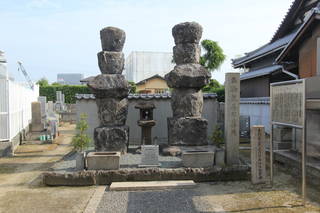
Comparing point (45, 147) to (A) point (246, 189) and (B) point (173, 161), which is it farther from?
(A) point (246, 189)

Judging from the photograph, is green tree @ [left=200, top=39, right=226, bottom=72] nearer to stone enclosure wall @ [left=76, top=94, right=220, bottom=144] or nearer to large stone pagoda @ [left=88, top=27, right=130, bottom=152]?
stone enclosure wall @ [left=76, top=94, right=220, bottom=144]

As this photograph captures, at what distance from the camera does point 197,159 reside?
23.7ft

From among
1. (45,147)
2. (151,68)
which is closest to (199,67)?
(45,147)

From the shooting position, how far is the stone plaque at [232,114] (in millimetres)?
7520

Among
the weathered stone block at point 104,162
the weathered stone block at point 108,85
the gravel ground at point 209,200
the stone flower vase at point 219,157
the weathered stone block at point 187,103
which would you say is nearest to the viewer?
the gravel ground at point 209,200

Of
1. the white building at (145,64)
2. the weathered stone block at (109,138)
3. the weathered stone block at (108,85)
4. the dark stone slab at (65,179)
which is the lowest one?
the dark stone slab at (65,179)

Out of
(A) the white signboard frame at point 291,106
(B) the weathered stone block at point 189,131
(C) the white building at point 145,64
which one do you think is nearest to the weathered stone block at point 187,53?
(B) the weathered stone block at point 189,131

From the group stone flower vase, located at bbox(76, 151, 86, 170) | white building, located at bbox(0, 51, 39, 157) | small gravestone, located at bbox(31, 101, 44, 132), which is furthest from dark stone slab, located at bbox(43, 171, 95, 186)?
small gravestone, located at bbox(31, 101, 44, 132)

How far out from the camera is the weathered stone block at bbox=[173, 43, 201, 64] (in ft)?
30.4

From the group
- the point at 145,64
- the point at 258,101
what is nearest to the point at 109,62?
the point at 258,101

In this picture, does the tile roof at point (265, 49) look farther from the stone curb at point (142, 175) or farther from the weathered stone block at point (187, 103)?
the stone curb at point (142, 175)

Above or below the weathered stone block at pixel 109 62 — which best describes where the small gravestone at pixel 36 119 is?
below

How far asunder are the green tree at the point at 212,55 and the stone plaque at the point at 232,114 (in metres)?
17.4

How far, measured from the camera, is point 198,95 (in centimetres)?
932
